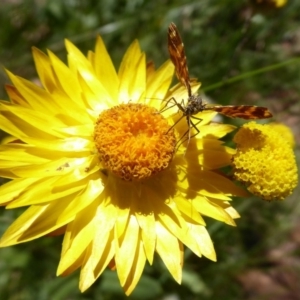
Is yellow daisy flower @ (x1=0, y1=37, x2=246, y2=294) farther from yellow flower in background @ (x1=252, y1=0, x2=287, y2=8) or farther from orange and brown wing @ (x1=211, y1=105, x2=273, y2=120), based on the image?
yellow flower in background @ (x1=252, y1=0, x2=287, y2=8)

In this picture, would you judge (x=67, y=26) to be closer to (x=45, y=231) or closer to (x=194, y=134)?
(x=194, y=134)

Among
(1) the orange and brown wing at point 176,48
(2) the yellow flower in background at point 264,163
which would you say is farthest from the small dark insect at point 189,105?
(2) the yellow flower in background at point 264,163

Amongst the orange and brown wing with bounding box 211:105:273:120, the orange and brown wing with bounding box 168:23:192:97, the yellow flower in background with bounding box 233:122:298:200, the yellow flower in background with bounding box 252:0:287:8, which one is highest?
the yellow flower in background with bounding box 252:0:287:8

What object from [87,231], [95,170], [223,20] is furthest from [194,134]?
[223,20]

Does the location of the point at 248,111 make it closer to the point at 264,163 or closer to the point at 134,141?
the point at 264,163

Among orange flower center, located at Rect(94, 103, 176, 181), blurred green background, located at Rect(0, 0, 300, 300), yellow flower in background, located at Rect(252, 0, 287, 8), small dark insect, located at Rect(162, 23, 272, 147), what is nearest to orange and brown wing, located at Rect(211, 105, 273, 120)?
small dark insect, located at Rect(162, 23, 272, 147)

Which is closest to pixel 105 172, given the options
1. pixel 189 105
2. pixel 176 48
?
pixel 189 105
